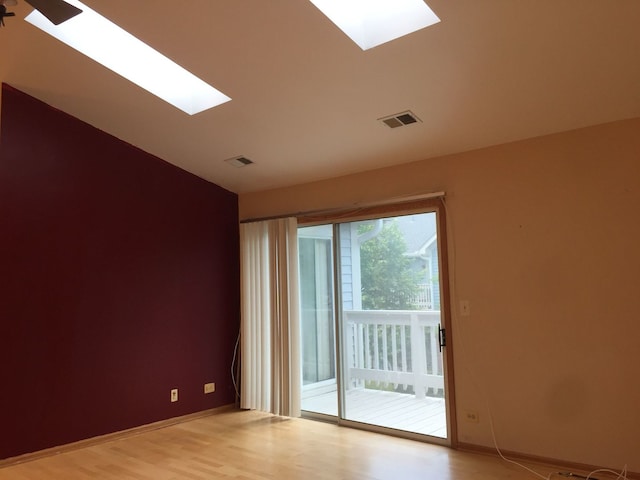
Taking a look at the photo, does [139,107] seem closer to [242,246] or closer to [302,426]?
[242,246]

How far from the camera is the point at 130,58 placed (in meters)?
3.44

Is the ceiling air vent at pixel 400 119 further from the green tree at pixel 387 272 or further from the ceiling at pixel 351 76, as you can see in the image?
the green tree at pixel 387 272

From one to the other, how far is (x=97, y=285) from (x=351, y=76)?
2757mm

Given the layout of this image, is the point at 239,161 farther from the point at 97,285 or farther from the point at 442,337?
the point at 442,337

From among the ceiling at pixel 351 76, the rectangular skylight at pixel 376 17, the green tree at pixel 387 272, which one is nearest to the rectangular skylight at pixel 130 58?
the ceiling at pixel 351 76

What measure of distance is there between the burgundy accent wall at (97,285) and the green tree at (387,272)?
64.3 inches

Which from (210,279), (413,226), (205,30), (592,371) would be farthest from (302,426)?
(205,30)

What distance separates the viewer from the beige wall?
308 centimetres

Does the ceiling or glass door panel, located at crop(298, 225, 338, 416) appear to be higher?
the ceiling

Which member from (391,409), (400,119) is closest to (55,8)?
(400,119)

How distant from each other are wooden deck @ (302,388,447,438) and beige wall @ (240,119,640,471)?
564 millimetres

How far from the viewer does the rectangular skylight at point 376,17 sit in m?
2.58

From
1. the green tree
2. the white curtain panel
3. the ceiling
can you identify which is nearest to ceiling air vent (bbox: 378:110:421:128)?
the ceiling

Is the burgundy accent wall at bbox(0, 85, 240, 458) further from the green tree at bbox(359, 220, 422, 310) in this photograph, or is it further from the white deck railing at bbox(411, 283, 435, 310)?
the white deck railing at bbox(411, 283, 435, 310)
